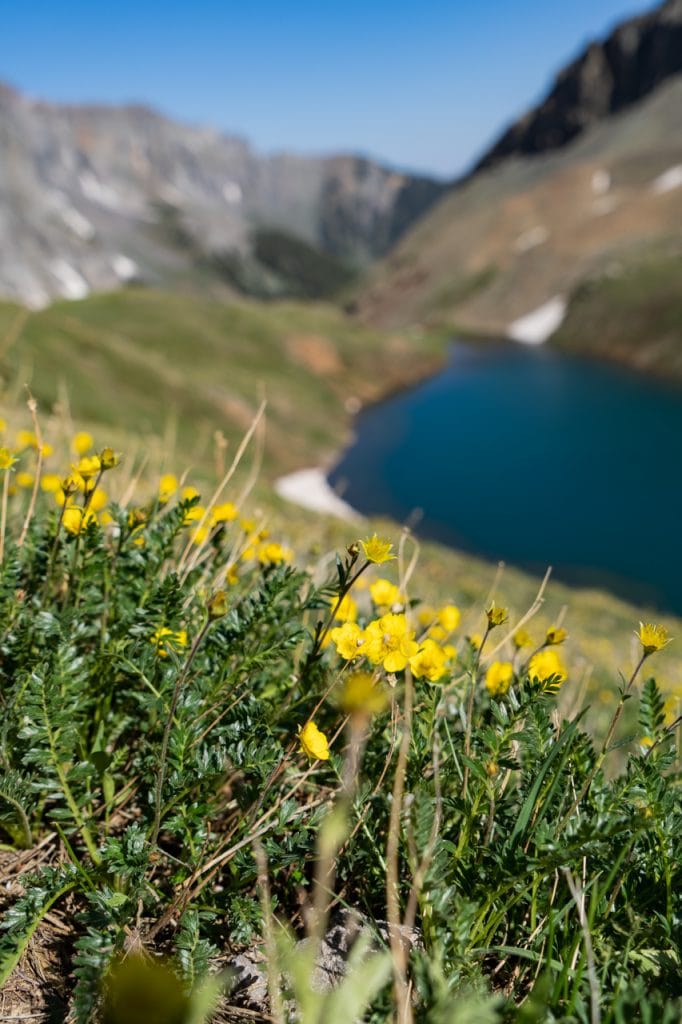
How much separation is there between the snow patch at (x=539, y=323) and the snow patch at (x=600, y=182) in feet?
88.2

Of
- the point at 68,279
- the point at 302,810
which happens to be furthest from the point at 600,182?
the point at 302,810

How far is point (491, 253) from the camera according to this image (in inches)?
3644

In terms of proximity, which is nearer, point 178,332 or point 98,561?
point 98,561

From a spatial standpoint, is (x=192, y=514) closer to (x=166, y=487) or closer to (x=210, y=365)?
(x=166, y=487)

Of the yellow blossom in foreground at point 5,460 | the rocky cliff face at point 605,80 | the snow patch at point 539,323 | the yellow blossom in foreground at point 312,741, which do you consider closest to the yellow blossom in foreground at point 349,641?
the yellow blossom in foreground at point 312,741

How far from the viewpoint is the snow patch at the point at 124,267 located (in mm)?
152500

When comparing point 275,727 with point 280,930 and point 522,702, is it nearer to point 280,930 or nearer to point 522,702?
point 280,930

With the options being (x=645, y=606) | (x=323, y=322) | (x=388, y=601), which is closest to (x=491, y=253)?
(x=323, y=322)

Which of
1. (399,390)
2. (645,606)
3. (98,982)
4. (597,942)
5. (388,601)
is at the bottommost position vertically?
(98,982)

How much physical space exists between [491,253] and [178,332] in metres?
60.2

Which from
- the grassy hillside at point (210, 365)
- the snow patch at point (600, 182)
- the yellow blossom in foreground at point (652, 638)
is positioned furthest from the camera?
the snow patch at point (600, 182)

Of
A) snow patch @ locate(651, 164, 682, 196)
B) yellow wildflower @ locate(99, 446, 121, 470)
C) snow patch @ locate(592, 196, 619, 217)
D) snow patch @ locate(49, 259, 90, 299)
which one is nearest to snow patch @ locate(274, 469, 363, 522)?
yellow wildflower @ locate(99, 446, 121, 470)

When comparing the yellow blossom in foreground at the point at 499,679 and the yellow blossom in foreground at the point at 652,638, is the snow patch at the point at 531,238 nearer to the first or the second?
the yellow blossom in foreground at the point at 499,679

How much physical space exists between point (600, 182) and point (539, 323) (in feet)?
107
